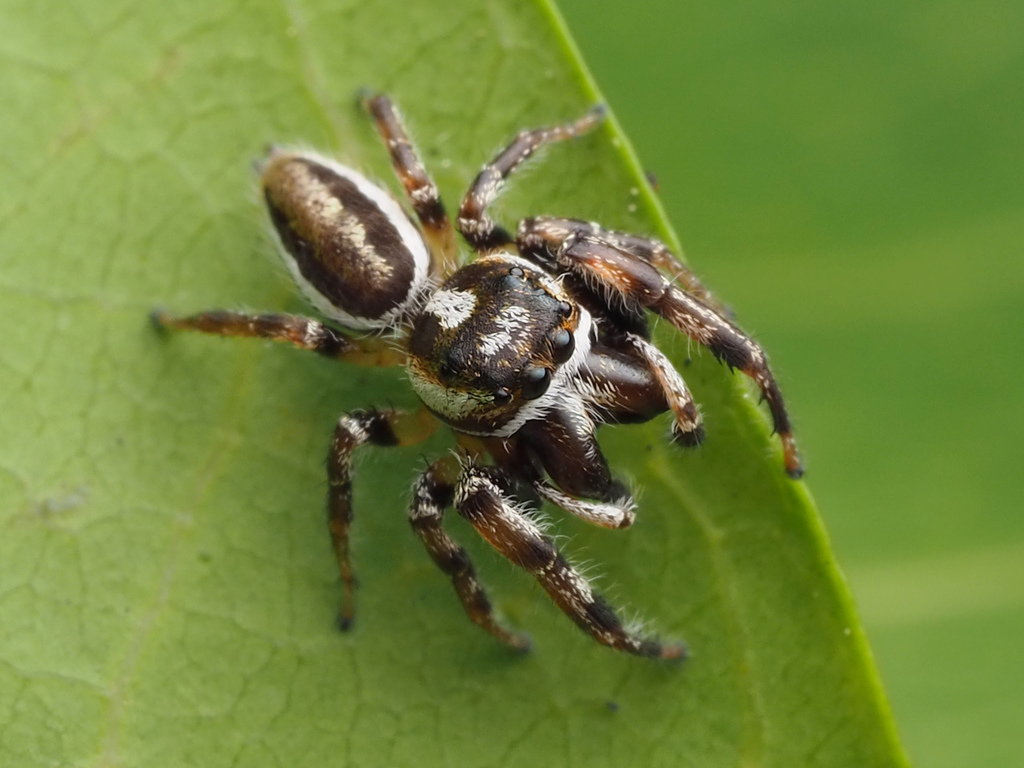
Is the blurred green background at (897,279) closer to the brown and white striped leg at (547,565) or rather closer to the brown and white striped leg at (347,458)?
the brown and white striped leg at (547,565)

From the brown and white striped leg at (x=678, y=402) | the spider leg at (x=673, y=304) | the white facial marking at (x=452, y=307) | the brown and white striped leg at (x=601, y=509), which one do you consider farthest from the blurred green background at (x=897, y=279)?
the white facial marking at (x=452, y=307)

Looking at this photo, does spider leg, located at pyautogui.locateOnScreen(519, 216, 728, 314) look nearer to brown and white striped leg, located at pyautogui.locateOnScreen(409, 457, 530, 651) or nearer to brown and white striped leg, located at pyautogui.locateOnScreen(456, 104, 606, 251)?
brown and white striped leg, located at pyautogui.locateOnScreen(456, 104, 606, 251)

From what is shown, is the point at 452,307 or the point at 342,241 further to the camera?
the point at 342,241

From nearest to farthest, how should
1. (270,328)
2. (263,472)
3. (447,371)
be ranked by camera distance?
(447,371)
(270,328)
(263,472)

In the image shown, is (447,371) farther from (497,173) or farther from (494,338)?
(497,173)

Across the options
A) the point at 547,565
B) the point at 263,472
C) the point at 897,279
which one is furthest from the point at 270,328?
the point at 897,279

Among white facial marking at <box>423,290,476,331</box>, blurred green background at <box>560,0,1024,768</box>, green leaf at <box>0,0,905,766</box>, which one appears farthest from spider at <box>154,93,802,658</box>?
blurred green background at <box>560,0,1024,768</box>

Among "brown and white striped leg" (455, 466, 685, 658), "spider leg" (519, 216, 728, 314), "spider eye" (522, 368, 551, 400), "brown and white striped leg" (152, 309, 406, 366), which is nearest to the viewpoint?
"spider eye" (522, 368, 551, 400)

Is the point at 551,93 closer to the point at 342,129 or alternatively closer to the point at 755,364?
the point at 342,129
